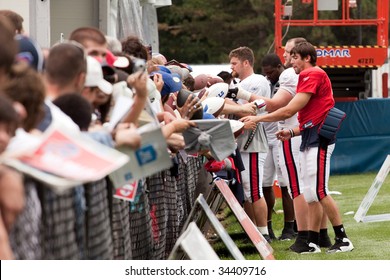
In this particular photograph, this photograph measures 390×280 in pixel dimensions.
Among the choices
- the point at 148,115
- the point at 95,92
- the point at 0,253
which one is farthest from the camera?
the point at 148,115

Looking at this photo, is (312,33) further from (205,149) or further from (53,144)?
(53,144)

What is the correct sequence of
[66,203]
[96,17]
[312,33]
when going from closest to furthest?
[66,203], [96,17], [312,33]

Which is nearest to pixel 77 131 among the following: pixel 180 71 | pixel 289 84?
pixel 180 71

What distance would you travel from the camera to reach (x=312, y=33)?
46938 mm

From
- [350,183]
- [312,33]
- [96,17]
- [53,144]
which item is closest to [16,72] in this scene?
[53,144]

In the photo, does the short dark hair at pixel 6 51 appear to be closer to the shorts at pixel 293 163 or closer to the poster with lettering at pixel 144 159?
the poster with lettering at pixel 144 159

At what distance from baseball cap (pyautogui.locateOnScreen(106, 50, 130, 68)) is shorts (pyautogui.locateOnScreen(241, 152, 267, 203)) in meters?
5.19

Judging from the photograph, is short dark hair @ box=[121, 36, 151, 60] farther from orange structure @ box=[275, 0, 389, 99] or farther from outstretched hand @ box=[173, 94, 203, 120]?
orange structure @ box=[275, 0, 389, 99]

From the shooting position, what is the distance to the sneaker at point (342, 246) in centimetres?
1130

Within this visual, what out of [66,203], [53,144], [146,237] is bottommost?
[146,237]

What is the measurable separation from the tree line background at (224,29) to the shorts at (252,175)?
110ft

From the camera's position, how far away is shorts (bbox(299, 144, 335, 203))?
11320mm

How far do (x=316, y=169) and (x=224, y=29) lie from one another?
40.9 m
